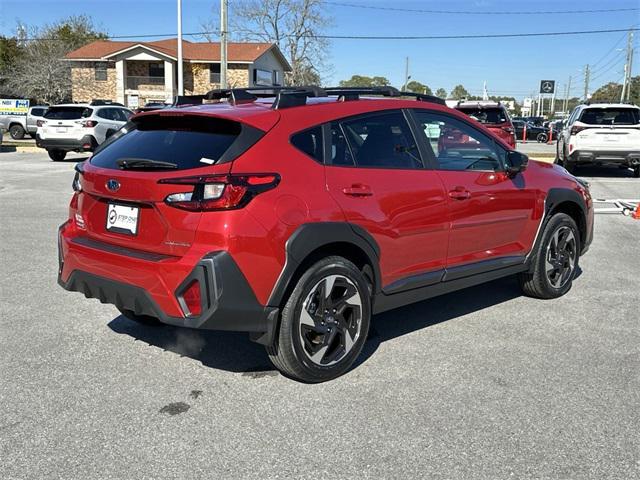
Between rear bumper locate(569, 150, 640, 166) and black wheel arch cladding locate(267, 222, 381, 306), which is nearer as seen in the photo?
black wheel arch cladding locate(267, 222, 381, 306)

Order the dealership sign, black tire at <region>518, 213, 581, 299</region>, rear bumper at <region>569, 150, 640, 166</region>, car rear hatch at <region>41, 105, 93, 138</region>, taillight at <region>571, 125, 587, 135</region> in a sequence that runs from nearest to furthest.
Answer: black tire at <region>518, 213, 581, 299</region>, rear bumper at <region>569, 150, 640, 166</region>, taillight at <region>571, 125, 587, 135</region>, car rear hatch at <region>41, 105, 93, 138</region>, the dealership sign

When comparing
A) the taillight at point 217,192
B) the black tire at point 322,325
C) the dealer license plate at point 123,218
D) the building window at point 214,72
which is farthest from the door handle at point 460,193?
the building window at point 214,72

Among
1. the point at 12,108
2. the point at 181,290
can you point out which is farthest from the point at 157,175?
the point at 12,108

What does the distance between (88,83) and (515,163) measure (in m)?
55.0

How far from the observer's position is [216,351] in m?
4.27

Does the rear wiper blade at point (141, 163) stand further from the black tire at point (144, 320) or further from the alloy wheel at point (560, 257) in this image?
the alloy wheel at point (560, 257)

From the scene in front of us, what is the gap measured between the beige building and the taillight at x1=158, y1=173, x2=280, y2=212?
169 feet

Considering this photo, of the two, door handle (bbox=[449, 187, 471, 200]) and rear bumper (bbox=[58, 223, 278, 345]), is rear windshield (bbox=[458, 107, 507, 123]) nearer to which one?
door handle (bbox=[449, 187, 471, 200])

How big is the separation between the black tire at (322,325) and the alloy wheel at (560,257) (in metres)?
2.31

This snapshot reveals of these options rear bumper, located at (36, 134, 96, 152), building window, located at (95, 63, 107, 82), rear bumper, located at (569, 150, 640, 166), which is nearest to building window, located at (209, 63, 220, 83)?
building window, located at (95, 63, 107, 82)

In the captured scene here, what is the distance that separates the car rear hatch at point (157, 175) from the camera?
3367 millimetres

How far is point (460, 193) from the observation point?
176 inches

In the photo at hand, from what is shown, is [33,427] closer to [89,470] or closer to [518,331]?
[89,470]

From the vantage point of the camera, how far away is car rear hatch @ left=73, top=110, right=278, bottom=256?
337 cm
